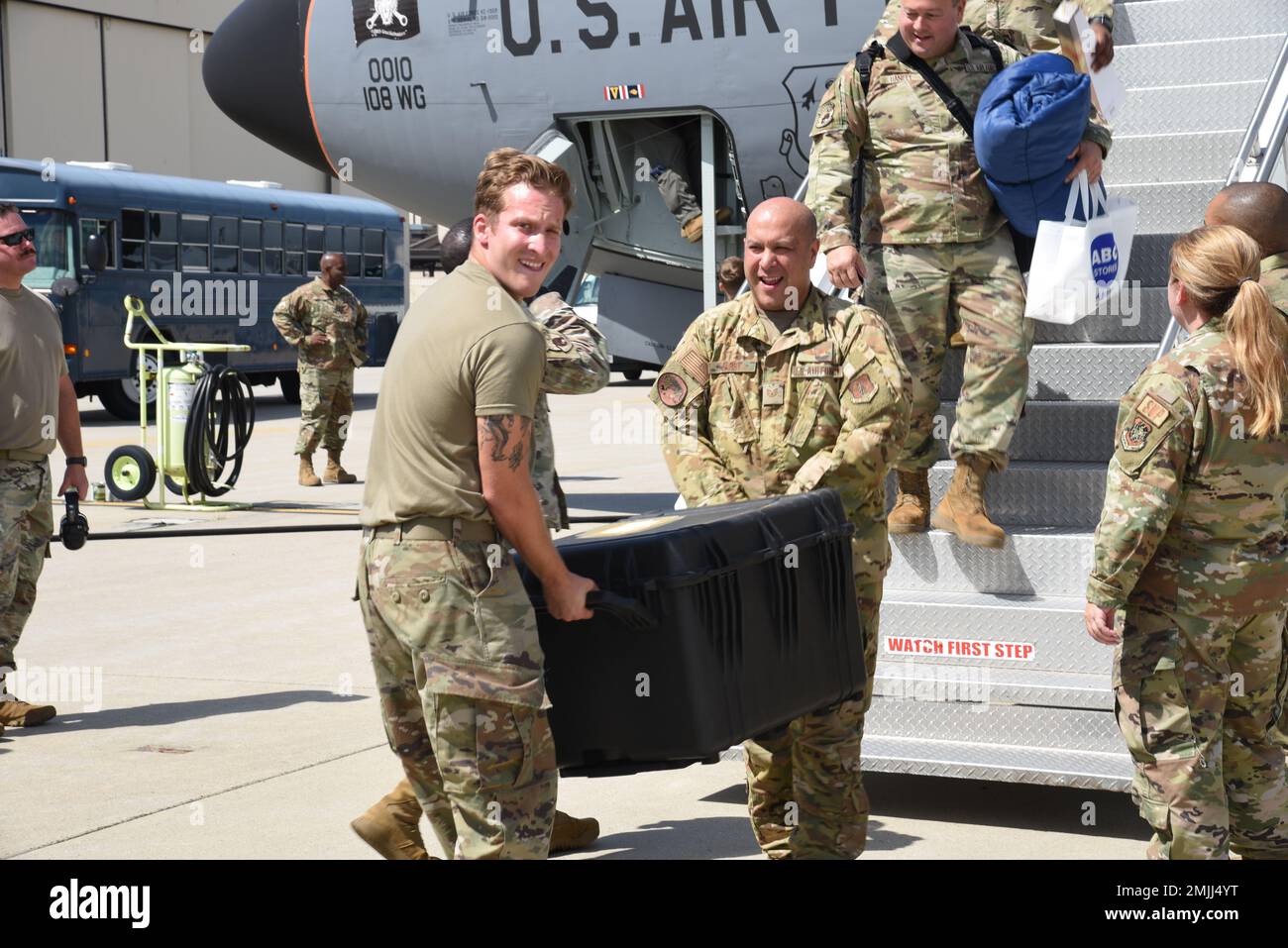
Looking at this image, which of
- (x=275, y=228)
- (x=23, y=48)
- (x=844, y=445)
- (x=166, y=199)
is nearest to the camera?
(x=844, y=445)

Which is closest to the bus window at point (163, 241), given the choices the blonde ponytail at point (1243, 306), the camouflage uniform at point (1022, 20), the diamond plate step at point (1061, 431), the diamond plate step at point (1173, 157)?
the diamond plate step at point (1173, 157)

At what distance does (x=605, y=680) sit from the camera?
3.60 m

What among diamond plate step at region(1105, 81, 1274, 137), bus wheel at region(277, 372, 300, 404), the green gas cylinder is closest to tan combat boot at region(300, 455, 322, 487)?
the green gas cylinder

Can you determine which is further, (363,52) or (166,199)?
(166,199)

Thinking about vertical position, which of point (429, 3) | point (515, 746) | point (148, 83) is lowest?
point (515, 746)

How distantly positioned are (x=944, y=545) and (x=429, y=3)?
626 centimetres

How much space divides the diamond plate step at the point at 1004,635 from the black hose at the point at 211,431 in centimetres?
856

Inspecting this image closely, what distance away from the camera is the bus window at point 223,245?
23828 mm

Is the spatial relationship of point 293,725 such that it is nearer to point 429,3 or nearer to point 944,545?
point 944,545

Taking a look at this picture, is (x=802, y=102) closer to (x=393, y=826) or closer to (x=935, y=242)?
(x=935, y=242)

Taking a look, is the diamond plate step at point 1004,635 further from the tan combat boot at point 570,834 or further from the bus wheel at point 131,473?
the bus wheel at point 131,473

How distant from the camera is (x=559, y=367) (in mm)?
4988

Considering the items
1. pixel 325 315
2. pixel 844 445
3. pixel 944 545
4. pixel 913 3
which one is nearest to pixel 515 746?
pixel 844 445

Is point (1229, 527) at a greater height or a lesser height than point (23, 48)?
lesser
